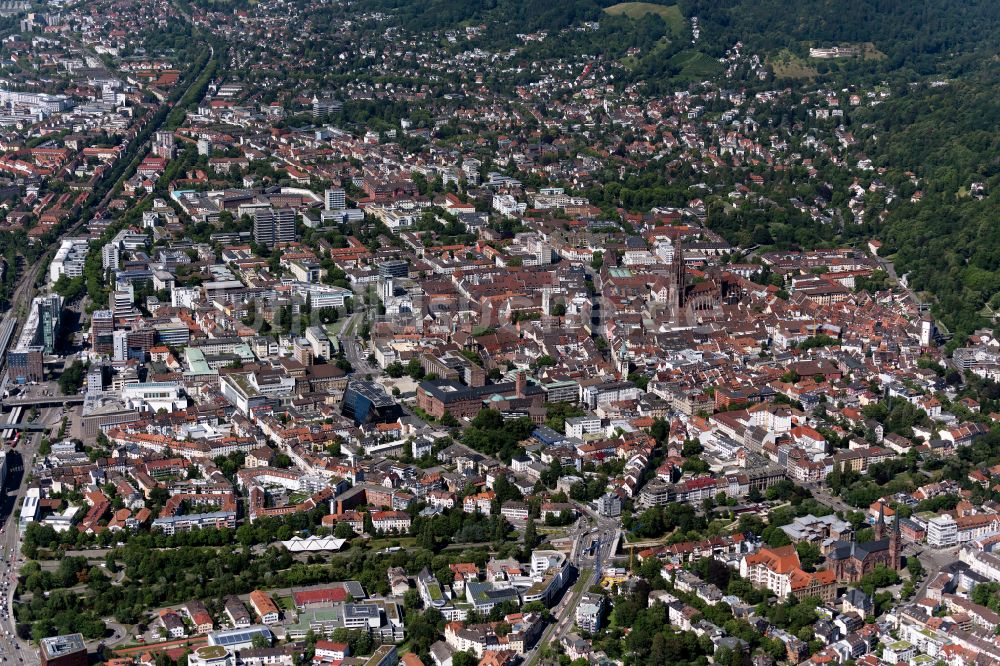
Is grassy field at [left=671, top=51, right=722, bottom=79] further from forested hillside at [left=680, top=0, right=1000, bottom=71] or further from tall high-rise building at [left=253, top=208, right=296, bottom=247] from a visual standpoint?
tall high-rise building at [left=253, top=208, right=296, bottom=247]

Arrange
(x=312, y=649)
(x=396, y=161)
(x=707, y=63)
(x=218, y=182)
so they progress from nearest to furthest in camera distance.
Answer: (x=312, y=649), (x=218, y=182), (x=396, y=161), (x=707, y=63)

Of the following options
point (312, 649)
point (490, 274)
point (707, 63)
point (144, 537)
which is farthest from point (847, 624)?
point (707, 63)

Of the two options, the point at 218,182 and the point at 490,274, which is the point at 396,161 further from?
the point at 490,274

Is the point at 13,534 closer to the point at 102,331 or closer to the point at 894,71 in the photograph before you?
the point at 102,331

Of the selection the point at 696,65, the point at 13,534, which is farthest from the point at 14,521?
the point at 696,65

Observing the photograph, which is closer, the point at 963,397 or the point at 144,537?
the point at 144,537

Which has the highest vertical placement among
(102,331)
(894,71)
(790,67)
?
(790,67)

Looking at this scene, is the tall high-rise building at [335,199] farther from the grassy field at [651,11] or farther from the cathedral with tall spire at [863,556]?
the grassy field at [651,11]
